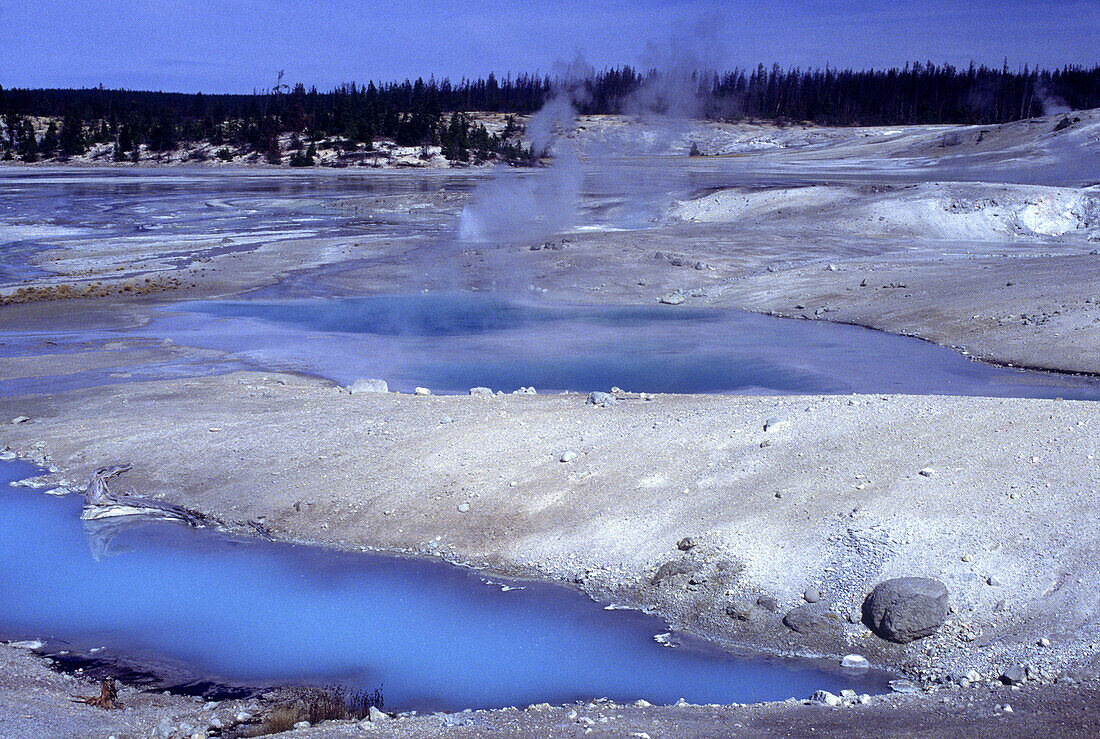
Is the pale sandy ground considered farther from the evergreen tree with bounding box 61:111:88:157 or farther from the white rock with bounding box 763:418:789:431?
the evergreen tree with bounding box 61:111:88:157

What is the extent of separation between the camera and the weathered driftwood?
9133 mm

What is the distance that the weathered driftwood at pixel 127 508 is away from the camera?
9133 millimetres

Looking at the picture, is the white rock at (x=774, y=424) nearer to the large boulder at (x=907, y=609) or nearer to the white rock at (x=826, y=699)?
the large boulder at (x=907, y=609)

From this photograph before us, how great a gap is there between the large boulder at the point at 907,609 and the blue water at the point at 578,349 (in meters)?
6.42

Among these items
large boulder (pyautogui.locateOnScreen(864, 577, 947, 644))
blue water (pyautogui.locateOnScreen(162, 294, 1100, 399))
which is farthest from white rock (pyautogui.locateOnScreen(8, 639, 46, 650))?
blue water (pyautogui.locateOnScreen(162, 294, 1100, 399))

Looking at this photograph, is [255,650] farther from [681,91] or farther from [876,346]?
[681,91]

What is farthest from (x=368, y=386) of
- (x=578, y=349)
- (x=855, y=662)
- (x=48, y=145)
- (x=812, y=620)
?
(x=48, y=145)

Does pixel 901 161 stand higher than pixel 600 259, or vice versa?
pixel 901 161

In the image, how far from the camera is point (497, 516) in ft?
28.7

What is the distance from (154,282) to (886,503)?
1968 centimetres

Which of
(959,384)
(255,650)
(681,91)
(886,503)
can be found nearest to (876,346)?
(959,384)

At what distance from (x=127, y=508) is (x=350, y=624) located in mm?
3300

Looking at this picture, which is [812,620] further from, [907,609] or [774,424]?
[774,424]

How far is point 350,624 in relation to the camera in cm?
721
